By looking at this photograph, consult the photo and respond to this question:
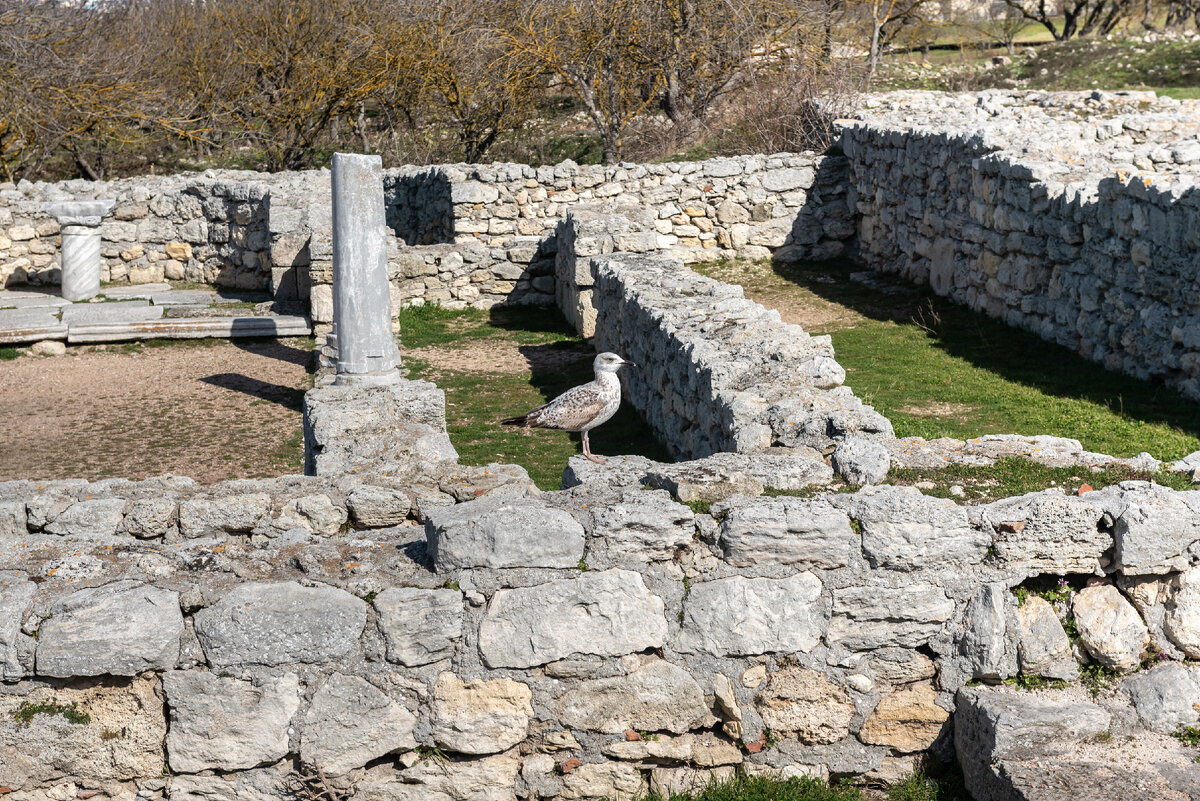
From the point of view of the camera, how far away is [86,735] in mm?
3916

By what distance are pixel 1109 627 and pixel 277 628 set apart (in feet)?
9.75

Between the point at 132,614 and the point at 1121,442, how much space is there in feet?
21.3

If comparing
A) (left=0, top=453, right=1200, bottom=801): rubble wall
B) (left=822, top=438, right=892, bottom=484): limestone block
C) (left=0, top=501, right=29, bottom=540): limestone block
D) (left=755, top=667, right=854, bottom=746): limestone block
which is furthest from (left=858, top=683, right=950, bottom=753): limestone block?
(left=0, top=501, right=29, bottom=540): limestone block

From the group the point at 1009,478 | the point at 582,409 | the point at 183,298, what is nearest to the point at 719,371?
the point at 582,409

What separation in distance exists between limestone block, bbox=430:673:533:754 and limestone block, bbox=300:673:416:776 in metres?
0.15

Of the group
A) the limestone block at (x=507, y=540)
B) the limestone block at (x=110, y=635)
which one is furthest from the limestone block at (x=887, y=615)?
the limestone block at (x=110, y=635)

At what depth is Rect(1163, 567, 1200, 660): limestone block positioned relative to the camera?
14.3 ft

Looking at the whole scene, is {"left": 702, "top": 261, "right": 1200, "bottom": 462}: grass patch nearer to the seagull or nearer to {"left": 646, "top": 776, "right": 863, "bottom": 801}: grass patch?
the seagull

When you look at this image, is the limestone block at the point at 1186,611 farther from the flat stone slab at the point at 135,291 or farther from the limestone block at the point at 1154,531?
the flat stone slab at the point at 135,291

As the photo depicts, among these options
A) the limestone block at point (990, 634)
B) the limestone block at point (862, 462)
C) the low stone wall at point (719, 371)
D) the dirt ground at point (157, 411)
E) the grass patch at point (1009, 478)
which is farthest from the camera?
the dirt ground at point (157, 411)

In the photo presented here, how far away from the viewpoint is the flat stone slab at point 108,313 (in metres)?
13.6

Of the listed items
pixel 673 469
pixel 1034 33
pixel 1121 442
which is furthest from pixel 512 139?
pixel 1034 33

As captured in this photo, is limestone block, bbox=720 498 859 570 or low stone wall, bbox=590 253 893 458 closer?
limestone block, bbox=720 498 859 570

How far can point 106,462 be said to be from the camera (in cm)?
916
